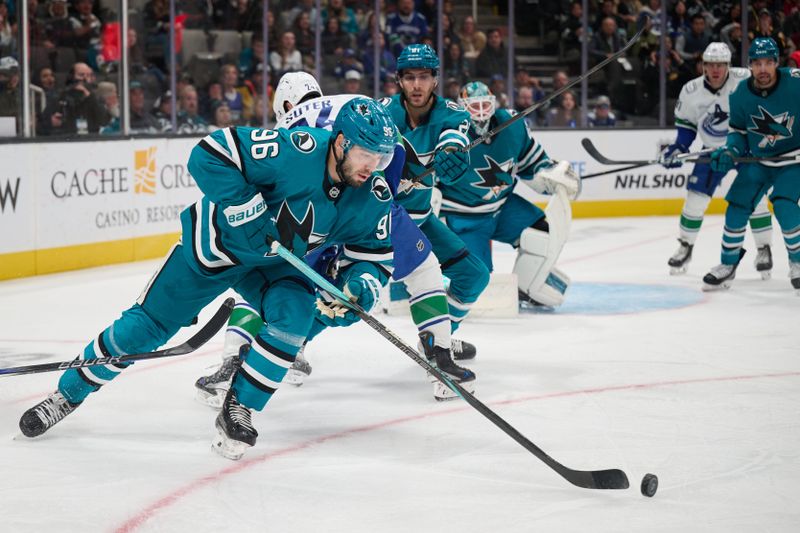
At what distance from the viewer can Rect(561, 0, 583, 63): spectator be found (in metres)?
9.91

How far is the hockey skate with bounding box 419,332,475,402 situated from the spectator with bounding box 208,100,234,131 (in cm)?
451

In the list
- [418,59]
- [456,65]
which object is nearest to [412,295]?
[418,59]

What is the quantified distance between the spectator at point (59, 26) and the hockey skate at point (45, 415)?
Result: 3918 millimetres

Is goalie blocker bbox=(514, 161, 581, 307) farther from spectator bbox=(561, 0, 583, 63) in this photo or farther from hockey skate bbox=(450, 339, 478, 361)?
spectator bbox=(561, 0, 583, 63)

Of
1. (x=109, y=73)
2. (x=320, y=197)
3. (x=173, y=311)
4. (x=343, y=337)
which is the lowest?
(x=343, y=337)

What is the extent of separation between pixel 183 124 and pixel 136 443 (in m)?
4.83

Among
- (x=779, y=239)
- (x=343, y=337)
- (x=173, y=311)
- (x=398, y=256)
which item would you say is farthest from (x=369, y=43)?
(x=173, y=311)

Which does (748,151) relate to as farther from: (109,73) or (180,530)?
(180,530)

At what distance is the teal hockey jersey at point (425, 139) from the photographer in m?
4.10

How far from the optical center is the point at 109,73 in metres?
6.98

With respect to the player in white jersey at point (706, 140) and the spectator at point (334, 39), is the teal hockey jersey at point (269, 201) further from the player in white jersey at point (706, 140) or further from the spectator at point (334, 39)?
the spectator at point (334, 39)

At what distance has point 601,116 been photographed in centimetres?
967

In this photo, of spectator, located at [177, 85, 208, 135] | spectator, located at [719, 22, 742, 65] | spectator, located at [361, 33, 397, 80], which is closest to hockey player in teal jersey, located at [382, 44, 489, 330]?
spectator, located at [177, 85, 208, 135]

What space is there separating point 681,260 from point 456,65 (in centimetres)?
357
